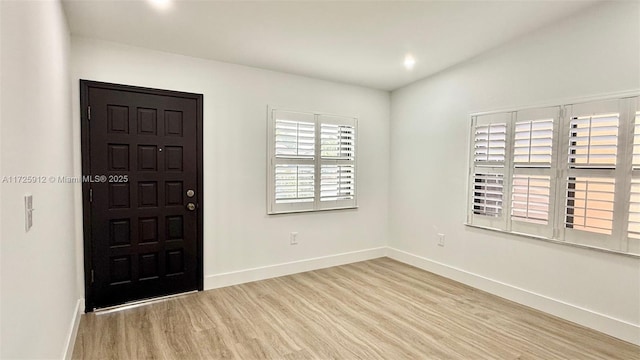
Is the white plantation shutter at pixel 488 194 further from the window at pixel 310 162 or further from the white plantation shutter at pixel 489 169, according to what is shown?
the window at pixel 310 162

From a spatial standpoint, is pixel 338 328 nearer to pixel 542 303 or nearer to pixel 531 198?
pixel 542 303

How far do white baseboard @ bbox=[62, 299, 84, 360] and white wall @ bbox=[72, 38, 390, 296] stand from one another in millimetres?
673

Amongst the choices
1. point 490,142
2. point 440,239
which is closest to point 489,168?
point 490,142

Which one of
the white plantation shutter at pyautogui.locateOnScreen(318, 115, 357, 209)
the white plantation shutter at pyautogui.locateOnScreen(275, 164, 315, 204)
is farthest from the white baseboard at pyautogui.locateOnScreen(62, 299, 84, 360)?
the white plantation shutter at pyautogui.locateOnScreen(318, 115, 357, 209)

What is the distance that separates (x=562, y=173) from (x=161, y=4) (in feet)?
11.9

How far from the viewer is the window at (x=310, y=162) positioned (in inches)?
155

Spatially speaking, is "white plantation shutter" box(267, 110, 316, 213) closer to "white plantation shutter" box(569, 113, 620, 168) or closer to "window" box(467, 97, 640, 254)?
"window" box(467, 97, 640, 254)

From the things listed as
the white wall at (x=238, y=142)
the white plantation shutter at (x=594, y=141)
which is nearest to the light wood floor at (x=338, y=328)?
the white wall at (x=238, y=142)

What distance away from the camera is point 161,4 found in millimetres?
2475

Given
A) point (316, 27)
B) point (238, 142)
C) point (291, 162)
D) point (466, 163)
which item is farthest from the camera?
point (291, 162)

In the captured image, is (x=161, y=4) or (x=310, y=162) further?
(x=310, y=162)

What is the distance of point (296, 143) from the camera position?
159 inches

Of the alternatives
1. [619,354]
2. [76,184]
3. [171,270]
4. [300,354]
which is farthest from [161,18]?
[619,354]

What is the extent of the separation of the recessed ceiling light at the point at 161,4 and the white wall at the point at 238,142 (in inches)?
32.6
